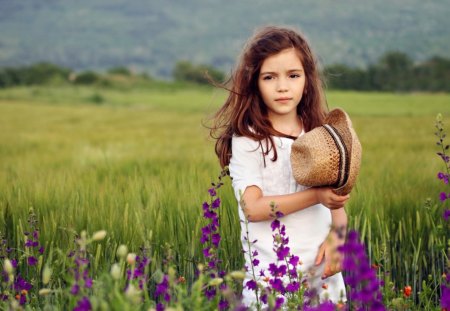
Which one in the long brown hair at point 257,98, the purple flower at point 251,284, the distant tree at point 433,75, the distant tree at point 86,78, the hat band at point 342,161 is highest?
the long brown hair at point 257,98

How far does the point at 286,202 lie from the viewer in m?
2.21

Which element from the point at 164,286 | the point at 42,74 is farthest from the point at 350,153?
the point at 42,74

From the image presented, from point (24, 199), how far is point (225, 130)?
1153 millimetres

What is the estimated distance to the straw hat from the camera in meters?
2.10

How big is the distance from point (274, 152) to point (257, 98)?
0.86ft

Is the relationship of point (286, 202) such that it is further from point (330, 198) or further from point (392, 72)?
point (392, 72)

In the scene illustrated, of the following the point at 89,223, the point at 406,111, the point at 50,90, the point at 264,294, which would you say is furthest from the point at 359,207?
the point at 50,90

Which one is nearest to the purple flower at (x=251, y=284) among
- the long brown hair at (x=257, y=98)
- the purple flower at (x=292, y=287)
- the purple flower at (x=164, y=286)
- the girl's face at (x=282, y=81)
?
the purple flower at (x=292, y=287)

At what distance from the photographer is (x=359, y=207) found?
3215 millimetres

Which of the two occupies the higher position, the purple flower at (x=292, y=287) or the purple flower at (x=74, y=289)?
the purple flower at (x=74, y=289)

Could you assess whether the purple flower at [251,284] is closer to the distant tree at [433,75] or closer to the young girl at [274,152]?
the young girl at [274,152]

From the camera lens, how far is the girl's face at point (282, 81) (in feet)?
7.70

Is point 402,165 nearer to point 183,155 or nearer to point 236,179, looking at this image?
point 183,155

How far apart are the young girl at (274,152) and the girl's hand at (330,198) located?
11 millimetres
